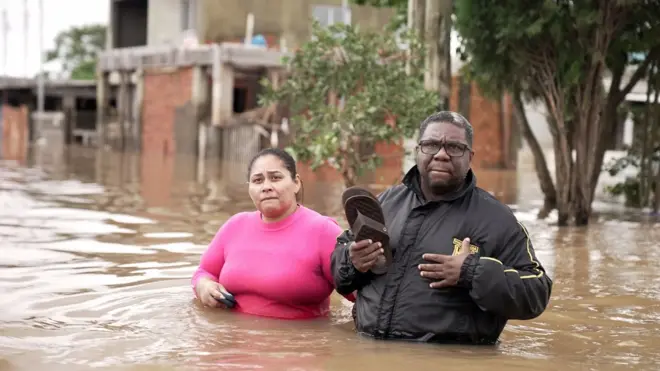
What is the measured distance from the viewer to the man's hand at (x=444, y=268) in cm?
519

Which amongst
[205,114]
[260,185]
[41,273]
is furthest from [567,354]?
[205,114]

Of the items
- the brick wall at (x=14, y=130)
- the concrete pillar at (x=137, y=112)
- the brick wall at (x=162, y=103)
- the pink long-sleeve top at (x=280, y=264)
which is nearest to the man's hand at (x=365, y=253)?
the pink long-sleeve top at (x=280, y=264)

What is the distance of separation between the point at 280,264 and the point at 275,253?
0.08m

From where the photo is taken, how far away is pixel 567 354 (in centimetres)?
579

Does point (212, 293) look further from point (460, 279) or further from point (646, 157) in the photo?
point (646, 157)

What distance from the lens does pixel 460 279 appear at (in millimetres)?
5188

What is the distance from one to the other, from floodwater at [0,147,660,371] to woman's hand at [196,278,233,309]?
0.25 feet

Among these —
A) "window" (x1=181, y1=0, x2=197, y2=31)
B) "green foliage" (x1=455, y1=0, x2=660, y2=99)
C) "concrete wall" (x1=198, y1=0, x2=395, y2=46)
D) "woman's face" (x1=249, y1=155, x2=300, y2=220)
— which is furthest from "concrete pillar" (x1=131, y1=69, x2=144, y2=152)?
"woman's face" (x1=249, y1=155, x2=300, y2=220)

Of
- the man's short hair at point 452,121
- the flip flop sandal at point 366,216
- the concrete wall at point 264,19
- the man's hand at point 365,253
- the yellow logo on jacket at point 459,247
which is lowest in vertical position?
the man's hand at point 365,253

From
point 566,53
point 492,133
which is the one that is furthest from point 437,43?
point 492,133

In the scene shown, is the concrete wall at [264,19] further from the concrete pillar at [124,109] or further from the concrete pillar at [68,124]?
the concrete pillar at [68,124]

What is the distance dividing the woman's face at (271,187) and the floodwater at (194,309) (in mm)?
644

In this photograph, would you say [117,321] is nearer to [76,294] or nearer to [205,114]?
[76,294]

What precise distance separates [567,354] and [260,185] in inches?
75.8
